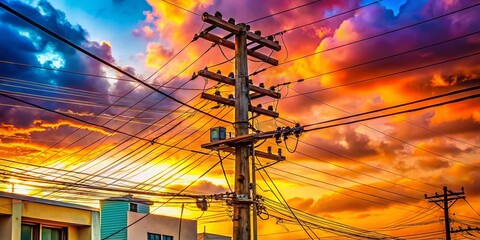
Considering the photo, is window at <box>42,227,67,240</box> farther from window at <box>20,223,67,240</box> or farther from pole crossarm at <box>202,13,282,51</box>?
pole crossarm at <box>202,13,282,51</box>

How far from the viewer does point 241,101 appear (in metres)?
22.9

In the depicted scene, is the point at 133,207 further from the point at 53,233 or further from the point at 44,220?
the point at 44,220

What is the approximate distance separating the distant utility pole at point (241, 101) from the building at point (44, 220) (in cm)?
490

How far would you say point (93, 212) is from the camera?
2444cm

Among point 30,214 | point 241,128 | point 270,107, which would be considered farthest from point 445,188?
point 30,214

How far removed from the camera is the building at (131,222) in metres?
35.4

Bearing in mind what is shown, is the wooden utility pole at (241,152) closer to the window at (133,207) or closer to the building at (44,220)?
the building at (44,220)

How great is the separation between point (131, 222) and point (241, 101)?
14951 mm

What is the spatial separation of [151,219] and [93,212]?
39.3 ft

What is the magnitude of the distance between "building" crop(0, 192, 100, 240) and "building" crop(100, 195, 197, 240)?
1012 cm

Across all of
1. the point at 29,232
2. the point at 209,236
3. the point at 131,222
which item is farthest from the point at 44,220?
the point at 209,236

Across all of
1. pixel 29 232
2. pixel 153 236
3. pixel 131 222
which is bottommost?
pixel 29 232

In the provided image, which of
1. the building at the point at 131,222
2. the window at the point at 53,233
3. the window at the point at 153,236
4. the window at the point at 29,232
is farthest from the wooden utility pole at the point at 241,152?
the window at the point at 153,236

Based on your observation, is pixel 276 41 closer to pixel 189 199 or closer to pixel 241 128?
pixel 241 128
